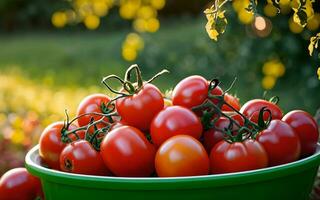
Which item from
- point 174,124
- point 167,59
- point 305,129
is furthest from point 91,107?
point 167,59

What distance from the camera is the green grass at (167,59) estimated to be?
566 centimetres

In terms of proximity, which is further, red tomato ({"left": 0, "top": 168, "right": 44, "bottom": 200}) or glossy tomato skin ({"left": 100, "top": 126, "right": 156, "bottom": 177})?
red tomato ({"left": 0, "top": 168, "right": 44, "bottom": 200})

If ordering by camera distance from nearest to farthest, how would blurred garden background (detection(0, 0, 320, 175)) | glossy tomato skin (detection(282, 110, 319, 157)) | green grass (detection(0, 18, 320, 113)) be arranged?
glossy tomato skin (detection(282, 110, 319, 157)) → blurred garden background (detection(0, 0, 320, 175)) → green grass (detection(0, 18, 320, 113))

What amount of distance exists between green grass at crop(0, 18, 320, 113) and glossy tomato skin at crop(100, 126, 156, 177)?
1607 millimetres

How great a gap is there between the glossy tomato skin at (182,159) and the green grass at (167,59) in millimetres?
1651

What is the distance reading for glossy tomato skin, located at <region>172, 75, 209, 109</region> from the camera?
72.3 inches

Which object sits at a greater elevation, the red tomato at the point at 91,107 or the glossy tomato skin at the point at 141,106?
the glossy tomato skin at the point at 141,106

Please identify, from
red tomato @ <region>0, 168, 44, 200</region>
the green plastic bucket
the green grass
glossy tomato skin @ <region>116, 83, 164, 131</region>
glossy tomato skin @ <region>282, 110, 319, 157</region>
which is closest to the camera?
the green plastic bucket

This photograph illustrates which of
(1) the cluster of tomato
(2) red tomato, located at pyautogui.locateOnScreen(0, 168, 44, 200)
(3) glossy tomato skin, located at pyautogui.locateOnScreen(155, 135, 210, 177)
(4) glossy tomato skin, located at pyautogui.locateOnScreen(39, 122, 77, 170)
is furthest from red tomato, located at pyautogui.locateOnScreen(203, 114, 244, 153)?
(2) red tomato, located at pyautogui.locateOnScreen(0, 168, 44, 200)

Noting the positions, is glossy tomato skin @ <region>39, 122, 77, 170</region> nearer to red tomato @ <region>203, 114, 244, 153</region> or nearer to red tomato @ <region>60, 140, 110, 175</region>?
red tomato @ <region>60, 140, 110, 175</region>

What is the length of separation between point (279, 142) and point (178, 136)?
0.90 ft

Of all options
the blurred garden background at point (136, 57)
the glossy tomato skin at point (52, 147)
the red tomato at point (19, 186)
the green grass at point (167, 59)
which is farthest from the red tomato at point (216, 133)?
the green grass at point (167, 59)

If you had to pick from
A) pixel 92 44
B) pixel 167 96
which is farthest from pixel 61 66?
pixel 167 96

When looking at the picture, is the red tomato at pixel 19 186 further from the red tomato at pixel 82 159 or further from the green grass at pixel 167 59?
the green grass at pixel 167 59
